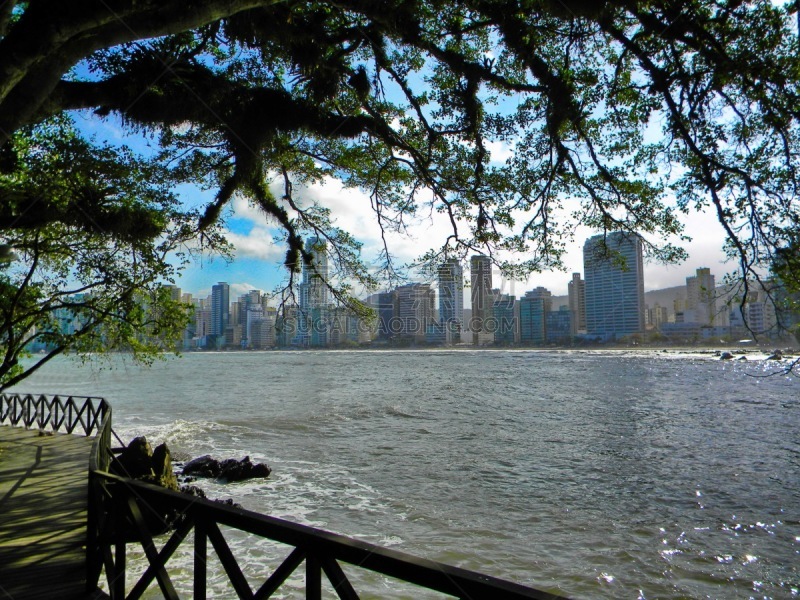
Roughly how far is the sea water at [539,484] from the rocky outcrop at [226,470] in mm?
463

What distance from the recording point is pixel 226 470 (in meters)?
12.8

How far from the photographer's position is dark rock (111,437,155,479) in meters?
9.14

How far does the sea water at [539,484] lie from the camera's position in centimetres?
816

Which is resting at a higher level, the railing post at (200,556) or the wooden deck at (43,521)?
the railing post at (200,556)

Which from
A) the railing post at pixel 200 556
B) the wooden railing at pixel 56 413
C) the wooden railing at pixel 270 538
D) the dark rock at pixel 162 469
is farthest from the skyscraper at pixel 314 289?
the wooden railing at pixel 56 413

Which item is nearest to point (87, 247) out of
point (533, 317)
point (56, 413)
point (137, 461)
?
point (137, 461)

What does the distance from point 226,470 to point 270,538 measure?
1145cm

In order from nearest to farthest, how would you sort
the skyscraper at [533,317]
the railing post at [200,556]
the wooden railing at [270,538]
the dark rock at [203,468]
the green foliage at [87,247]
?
the wooden railing at [270,538] < the railing post at [200,556] < the green foliage at [87,247] < the dark rock at [203,468] < the skyscraper at [533,317]

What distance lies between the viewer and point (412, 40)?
6.30 m

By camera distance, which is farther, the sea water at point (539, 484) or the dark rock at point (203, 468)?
the dark rock at point (203, 468)

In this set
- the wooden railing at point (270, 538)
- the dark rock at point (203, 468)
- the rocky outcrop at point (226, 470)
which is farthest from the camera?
the dark rock at point (203, 468)

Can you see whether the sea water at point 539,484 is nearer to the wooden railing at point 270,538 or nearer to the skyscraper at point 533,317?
the wooden railing at point 270,538

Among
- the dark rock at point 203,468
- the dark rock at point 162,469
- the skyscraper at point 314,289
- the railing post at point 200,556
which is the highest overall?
the skyscraper at point 314,289

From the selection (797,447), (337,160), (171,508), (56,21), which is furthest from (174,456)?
(797,447)
